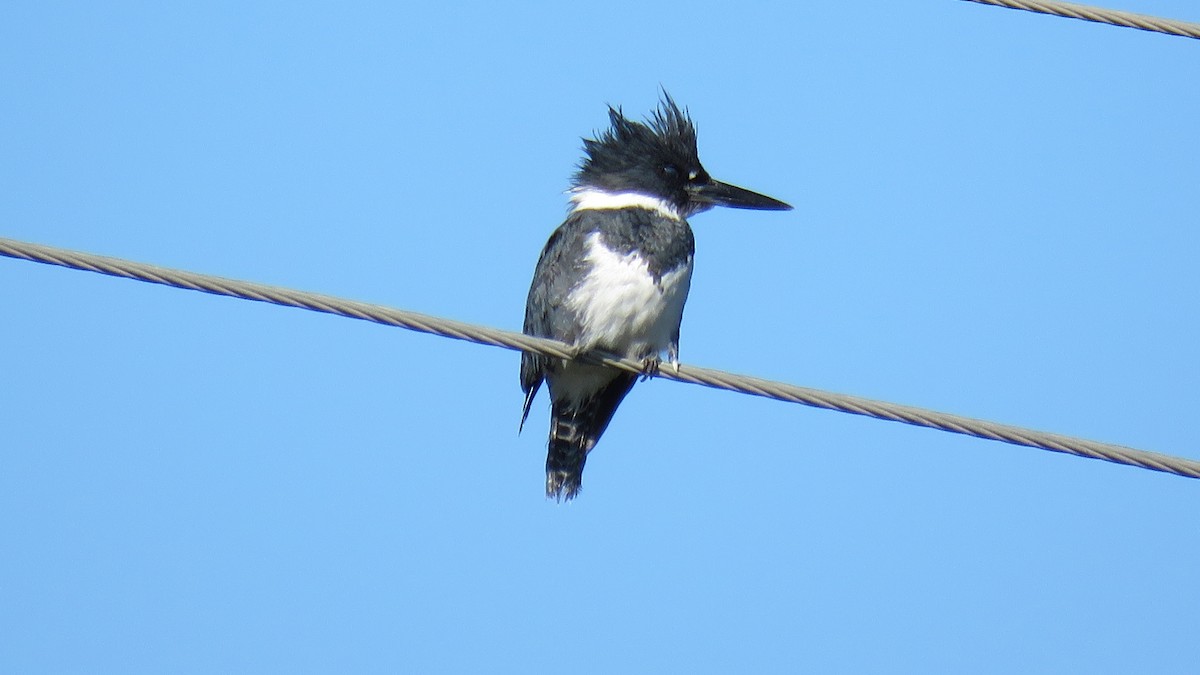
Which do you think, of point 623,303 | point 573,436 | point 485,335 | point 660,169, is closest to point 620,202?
point 660,169

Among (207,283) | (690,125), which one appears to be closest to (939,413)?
(207,283)

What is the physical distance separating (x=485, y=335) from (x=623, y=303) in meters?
1.40

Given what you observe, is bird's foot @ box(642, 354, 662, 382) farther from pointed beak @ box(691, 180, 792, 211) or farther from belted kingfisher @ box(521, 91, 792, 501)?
pointed beak @ box(691, 180, 792, 211)

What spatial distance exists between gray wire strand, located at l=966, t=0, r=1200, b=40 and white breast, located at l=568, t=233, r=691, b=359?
59.9 inches

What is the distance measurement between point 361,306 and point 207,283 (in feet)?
0.94

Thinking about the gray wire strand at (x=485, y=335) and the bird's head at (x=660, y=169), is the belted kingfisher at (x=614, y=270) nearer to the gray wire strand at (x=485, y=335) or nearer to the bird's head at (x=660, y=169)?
the bird's head at (x=660, y=169)

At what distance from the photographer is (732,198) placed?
511 cm

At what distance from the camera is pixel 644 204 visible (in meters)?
4.91

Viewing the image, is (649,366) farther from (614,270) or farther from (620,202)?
(620,202)

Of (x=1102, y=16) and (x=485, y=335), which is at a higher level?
(x=1102, y=16)

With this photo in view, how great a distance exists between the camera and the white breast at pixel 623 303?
441 centimetres

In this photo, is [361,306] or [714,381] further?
[714,381]

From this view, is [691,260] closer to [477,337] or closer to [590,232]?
[590,232]

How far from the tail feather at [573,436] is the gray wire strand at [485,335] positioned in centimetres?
181
